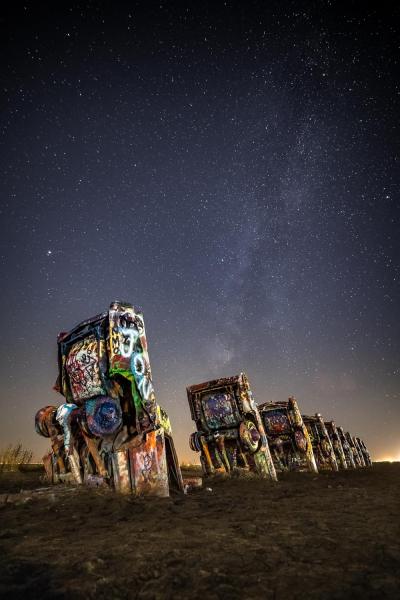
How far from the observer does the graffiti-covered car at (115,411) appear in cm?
522

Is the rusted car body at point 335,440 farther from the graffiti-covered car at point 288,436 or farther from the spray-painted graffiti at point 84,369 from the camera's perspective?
the spray-painted graffiti at point 84,369

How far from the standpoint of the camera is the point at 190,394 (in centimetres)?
1030

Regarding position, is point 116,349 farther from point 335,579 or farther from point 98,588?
point 335,579

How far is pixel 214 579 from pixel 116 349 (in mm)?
4308

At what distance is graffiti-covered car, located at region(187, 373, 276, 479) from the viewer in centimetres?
912

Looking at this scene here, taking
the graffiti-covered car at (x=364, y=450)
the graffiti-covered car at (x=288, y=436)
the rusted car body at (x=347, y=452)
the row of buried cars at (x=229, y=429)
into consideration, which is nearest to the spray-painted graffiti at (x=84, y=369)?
the row of buried cars at (x=229, y=429)

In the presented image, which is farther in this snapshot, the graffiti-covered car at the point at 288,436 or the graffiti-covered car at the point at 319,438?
the graffiti-covered car at the point at 319,438

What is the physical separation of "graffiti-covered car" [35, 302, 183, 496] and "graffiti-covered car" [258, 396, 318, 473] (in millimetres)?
8931

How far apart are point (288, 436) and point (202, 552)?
12.6 m

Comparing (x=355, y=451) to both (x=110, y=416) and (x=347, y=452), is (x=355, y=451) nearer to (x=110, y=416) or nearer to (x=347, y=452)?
(x=347, y=452)

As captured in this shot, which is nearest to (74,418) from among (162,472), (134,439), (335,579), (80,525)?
(134,439)

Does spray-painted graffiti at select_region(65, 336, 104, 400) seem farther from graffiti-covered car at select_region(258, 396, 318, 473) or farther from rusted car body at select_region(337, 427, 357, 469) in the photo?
rusted car body at select_region(337, 427, 357, 469)

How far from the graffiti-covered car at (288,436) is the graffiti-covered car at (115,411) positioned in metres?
8.93

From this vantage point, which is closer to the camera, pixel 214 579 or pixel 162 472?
pixel 214 579
